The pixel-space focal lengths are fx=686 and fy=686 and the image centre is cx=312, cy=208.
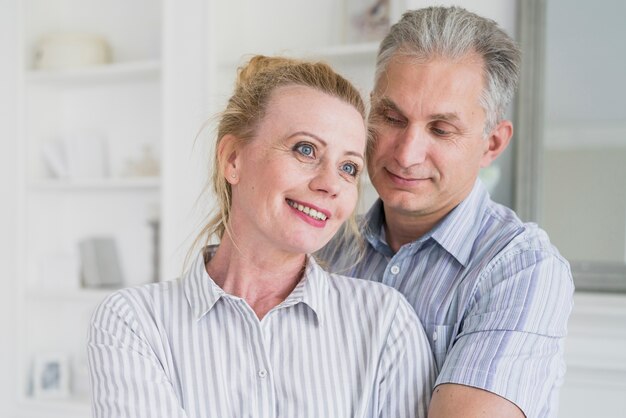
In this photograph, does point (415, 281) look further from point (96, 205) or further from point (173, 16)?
point (96, 205)

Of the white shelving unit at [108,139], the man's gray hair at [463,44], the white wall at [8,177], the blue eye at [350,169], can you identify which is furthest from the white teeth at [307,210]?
the white wall at [8,177]

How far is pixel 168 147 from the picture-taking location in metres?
2.92

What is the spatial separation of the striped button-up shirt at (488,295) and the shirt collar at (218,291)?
238 mm

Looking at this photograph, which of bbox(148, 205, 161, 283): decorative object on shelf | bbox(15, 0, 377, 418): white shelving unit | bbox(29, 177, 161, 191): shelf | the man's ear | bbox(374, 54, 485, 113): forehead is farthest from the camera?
bbox(148, 205, 161, 283): decorative object on shelf

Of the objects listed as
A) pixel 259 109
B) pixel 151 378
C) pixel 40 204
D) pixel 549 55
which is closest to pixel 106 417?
pixel 151 378

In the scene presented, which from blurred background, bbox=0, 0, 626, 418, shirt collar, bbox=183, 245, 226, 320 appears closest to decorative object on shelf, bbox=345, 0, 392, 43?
blurred background, bbox=0, 0, 626, 418

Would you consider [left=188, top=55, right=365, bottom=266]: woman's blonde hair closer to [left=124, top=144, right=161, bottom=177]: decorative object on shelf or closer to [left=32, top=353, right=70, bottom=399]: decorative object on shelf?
[left=124, top=144, right=161, bottom=177]: decorative object on shelf

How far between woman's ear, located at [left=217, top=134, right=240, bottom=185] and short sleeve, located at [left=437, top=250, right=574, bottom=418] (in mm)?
520

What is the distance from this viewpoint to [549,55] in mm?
2367

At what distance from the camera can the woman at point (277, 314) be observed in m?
1.21

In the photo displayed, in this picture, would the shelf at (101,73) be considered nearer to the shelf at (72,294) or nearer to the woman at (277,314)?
the shelf at (72,294)

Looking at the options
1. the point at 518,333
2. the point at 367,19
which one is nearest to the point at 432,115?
the point at 518,333

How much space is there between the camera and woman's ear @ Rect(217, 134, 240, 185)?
1.32m

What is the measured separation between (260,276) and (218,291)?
0.10 meters
